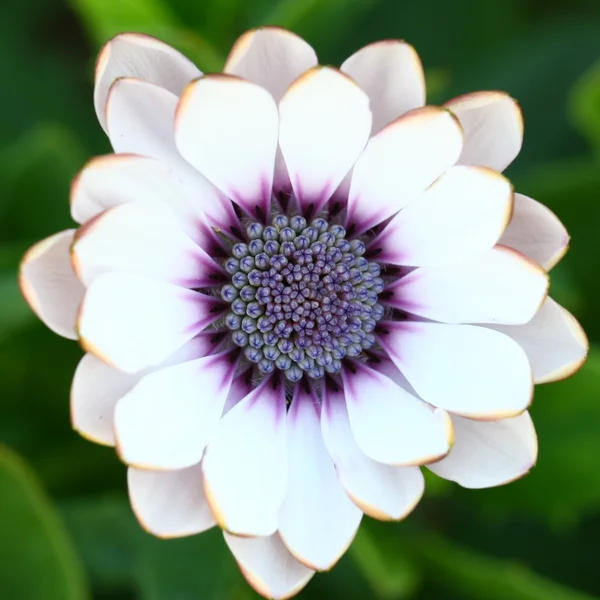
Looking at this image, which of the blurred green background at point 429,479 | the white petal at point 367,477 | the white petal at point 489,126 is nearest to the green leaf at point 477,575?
the blurred green background at point 429,479

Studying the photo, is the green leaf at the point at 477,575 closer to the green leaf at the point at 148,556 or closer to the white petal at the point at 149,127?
the green leaf at the point at 148,556

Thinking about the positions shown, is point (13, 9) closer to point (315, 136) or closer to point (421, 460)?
point (315, 136)

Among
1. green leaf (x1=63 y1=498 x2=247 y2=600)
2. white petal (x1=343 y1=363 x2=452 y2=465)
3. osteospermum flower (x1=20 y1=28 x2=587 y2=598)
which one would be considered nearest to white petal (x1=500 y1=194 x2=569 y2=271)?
osteospermum flower (x1=20 y1=28 x2=587 y2=598)

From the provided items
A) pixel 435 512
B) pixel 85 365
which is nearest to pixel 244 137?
pixel 85 365

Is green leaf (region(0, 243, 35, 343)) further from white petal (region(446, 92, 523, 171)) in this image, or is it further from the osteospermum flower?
white petal (region(446, 92, 523, 171))

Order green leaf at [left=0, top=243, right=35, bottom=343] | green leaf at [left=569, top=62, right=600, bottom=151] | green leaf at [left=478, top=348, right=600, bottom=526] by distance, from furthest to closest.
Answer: green leaf at [left=569, top=62, right=600, bottom=151], green leaf at [left=478, top=348, right=600, bottom=526], green leaf at [left=0, top=243, right=35, bottom=343]

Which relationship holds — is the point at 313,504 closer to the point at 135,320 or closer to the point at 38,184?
the point at 135,320
